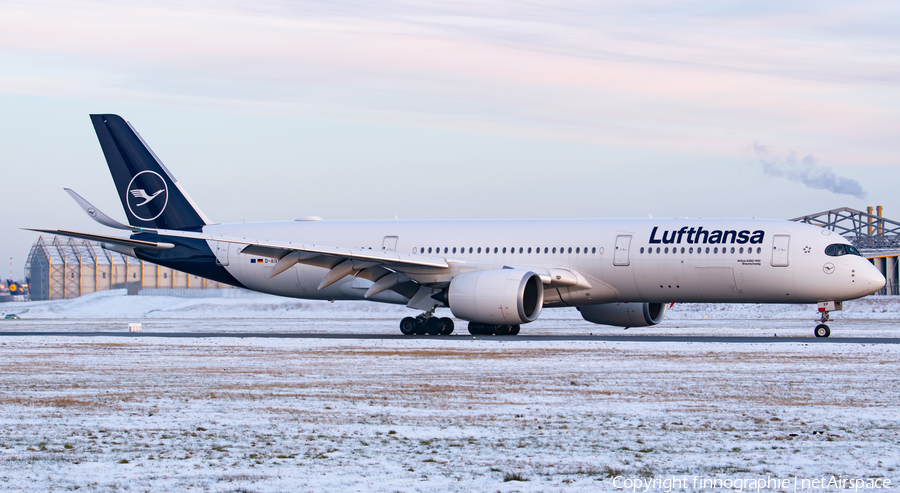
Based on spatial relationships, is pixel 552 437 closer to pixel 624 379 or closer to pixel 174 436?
pixel 174 436

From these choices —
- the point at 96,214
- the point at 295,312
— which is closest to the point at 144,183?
the point at 96,214

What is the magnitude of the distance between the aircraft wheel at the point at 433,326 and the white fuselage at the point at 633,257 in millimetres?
1251

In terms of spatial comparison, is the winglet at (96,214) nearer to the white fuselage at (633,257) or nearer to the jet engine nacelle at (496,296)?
the white fuselage at (633,257)

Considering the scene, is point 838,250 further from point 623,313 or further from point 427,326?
point 427,326

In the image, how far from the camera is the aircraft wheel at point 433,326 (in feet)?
100

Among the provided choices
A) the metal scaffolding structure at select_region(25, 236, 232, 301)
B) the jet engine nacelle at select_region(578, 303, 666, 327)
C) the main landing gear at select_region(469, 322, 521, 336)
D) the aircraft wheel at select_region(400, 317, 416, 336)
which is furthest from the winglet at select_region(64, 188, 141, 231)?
the metal scaffolding structure at select_region(25, 236, 232, 301)

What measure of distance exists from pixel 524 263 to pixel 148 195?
49.5 feet

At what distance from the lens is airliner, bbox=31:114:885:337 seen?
28.0m

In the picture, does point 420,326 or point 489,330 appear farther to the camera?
point 489,330

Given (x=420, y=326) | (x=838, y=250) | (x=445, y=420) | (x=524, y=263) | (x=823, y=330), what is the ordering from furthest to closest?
(x=524, y=263), (x=420, y=326), (x=823, y=330), (x=838, y=250), (x=445, y=420)

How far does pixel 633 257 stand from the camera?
2934 cm

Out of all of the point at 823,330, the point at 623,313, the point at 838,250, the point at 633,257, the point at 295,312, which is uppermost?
the point at 838,250

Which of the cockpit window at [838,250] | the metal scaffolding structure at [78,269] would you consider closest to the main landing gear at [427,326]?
the cockpit window at [838,250]

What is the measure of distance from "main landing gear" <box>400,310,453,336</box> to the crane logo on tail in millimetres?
11782
